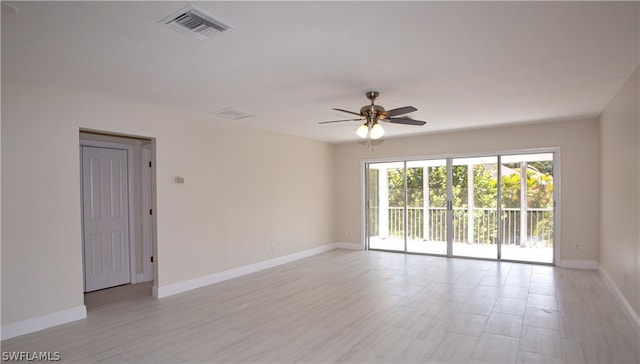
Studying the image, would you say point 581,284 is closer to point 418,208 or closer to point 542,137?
point 542,137

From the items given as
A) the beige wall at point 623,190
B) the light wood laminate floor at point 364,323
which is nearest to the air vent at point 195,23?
the light wood laminate floor at point 364,323

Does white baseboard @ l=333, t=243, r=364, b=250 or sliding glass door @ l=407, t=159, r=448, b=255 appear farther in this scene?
white baseboard @ l=333, t=243, r=364, b=250

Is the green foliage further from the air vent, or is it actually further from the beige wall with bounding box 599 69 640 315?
the air vent

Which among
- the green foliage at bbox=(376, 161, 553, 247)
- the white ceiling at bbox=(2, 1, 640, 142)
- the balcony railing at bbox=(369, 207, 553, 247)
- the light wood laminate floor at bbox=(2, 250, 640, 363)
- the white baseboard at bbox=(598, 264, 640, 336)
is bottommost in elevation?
the light wood laminate floor at bbox=(2, 250, 640, 363)

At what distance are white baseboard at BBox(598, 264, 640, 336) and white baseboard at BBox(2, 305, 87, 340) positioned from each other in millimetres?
5727

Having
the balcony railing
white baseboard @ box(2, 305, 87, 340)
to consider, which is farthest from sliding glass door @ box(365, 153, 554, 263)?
white baseboard @ box(2, 305, 87, 340)

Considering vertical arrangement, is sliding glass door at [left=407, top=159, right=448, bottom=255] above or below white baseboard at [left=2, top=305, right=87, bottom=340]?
above

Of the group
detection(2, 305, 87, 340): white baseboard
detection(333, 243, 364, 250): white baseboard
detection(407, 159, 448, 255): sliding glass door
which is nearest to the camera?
detection(2, 305, 87, 340): white baseboard

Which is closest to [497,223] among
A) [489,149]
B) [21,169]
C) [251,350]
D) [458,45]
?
[489,149]

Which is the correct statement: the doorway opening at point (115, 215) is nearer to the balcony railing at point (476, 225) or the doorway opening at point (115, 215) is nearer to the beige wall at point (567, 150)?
the balcony railing at point (476, 225)

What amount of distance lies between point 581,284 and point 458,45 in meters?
4.33

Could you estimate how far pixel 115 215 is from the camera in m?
5.35

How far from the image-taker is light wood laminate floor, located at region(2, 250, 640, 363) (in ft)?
9.82

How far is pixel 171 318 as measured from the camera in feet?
12.7
